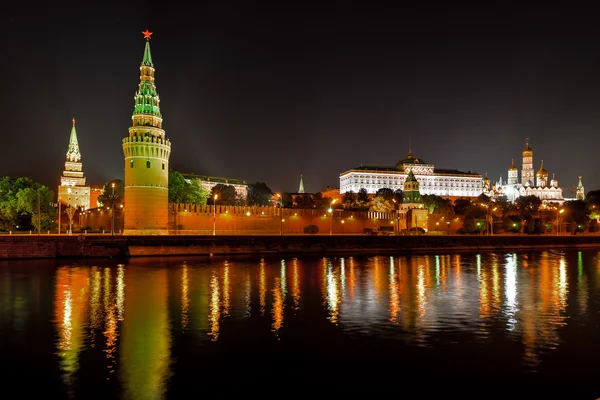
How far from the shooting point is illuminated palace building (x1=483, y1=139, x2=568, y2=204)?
602 feet

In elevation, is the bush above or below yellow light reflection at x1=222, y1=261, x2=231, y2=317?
above

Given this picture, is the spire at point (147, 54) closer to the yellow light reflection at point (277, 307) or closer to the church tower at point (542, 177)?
the yellow light reflection at point (277, 307)

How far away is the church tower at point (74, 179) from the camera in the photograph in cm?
13138

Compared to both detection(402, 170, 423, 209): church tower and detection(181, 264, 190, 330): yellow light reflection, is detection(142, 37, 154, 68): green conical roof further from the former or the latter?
detection(402, 170, 423, 209): church tower

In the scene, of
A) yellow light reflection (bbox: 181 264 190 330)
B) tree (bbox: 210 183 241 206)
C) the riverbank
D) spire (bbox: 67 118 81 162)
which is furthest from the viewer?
spire (bbox: 67 118 81 162)

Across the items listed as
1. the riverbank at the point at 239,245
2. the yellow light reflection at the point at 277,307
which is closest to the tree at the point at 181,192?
the riverbank at the point at 239,245

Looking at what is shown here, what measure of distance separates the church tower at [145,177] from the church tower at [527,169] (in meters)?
167

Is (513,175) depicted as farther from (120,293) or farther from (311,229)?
(120,293)

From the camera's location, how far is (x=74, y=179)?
133375mm

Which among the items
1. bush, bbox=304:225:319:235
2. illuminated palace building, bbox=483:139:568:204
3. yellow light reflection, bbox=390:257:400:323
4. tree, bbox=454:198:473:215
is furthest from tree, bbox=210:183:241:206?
illuminated palace building, bbox=483:139:568:204

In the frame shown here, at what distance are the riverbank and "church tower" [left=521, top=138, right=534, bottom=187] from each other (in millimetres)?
131371

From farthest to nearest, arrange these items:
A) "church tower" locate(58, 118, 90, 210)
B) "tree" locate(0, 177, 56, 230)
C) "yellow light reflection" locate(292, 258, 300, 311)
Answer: "church tower" locate(58, 118, 90, 210) → "tree" locate(0, 177, 56, 230) → "yellow light reflection" locate(292, 258, 300, 311)

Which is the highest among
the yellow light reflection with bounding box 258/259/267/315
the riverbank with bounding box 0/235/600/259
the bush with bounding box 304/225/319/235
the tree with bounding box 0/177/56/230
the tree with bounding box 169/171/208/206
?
the tree with bounding box 169/171/208/206

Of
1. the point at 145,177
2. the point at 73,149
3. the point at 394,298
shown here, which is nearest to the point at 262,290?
the point at 394,298
